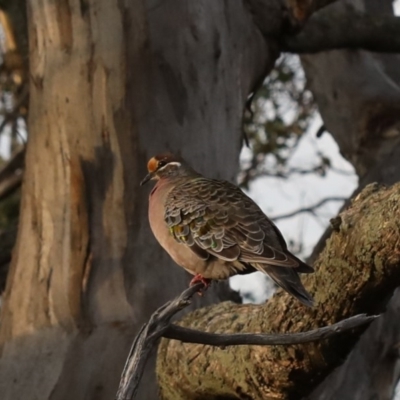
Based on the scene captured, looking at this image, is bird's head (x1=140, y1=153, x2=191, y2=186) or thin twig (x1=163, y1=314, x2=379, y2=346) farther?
bird's head (x1=140, y1=153, x2=191, y2=186)

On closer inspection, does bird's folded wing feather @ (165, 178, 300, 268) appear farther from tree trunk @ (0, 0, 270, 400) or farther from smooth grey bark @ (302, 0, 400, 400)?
smooth grey bark @ (302, 0, 400, 400)

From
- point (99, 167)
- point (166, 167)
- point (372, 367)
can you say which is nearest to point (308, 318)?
point (166, 167)

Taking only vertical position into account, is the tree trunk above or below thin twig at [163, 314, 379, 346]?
above

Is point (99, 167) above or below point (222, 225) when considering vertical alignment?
above

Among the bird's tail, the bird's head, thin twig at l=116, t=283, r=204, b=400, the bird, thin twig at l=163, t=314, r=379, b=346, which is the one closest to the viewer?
thin twig at l=116, t=283, r=204, b=400

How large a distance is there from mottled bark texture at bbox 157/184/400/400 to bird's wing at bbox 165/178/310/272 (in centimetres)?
23

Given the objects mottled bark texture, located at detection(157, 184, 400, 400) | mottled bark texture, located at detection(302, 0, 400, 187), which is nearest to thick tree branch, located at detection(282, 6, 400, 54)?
mottled bark texture, located at detection(302, 0, 400, 187)

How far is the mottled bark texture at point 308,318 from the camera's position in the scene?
3.46m

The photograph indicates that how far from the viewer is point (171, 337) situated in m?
3.08

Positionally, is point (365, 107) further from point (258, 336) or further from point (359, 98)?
point (258, 336)

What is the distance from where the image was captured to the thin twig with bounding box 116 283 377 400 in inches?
112

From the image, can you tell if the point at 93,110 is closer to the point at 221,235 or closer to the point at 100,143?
the point at 100,143

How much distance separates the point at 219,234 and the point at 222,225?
0.06 metres

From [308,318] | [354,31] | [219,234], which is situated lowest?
[308,318]
